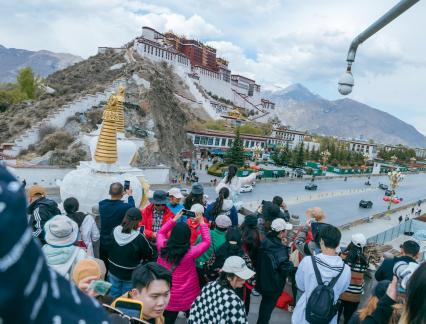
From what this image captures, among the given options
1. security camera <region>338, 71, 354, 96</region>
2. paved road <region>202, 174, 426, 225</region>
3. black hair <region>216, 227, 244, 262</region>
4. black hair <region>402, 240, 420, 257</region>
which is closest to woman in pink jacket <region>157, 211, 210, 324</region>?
black hair <region>216, 227, 244, 262</region>

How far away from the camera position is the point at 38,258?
0.75 m

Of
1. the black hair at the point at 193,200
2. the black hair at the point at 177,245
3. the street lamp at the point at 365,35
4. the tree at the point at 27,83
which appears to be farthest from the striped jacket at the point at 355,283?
the tree at the point at 27,83

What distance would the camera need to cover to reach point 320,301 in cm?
357

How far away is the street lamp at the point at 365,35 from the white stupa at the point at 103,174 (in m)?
5.85

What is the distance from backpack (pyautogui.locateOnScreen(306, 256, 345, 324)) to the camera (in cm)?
356

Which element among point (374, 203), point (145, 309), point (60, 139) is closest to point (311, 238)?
point (145, 309)

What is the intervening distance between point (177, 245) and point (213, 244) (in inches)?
31.3

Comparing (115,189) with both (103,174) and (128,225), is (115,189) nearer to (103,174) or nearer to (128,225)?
(128,225)

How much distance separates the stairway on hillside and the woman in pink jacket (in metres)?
30.0

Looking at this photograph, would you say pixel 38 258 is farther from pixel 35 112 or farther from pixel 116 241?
pixel 35 112

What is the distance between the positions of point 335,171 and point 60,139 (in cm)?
4944

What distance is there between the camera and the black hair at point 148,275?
2.61 meters

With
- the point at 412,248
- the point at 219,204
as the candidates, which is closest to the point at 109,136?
the point at 219,204

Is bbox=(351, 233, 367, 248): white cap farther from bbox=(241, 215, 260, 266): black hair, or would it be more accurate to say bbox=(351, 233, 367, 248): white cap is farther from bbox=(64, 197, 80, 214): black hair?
bbox=(64, 197, 80, 214): black hair
